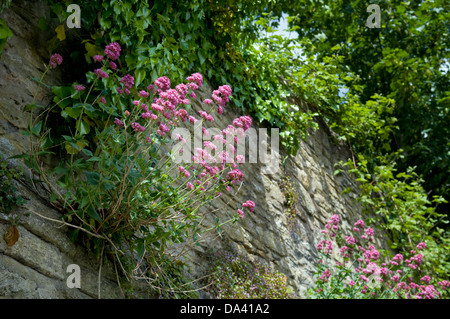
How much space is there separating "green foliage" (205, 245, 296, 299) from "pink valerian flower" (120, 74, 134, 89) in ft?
4.16

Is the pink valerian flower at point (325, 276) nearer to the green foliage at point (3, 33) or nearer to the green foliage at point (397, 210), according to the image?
the green foliage at point (397, 210)

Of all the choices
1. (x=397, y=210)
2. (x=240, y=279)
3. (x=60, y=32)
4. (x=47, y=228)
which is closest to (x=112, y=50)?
(x=60, y=32)

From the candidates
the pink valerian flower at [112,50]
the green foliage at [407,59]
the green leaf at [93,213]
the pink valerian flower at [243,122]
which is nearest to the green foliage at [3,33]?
the pink valerian flower at [112,50]

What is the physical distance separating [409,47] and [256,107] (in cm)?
477

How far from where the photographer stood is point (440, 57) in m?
8.07

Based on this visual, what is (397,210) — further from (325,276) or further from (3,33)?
(3,33)

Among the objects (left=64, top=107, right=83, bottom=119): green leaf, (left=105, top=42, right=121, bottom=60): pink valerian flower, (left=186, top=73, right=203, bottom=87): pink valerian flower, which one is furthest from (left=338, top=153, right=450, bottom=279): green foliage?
(left=64, top=107, right=83, bottom=119): green leaf

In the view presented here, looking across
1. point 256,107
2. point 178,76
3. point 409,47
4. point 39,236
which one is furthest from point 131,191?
point 409,47

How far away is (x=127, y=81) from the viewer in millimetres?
2566

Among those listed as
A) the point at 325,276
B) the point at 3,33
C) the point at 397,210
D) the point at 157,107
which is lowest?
the point at 325,276

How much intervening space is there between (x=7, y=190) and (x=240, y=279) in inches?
71.5
